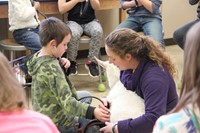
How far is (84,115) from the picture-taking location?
1.78 metres

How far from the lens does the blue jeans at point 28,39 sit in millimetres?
3031

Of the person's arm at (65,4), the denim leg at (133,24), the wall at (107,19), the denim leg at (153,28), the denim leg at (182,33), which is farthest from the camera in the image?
the wall at (107,19)

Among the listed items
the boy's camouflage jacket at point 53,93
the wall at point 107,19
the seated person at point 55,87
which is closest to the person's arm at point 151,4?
the wall at point 107,19

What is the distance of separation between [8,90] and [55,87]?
27.3 inches

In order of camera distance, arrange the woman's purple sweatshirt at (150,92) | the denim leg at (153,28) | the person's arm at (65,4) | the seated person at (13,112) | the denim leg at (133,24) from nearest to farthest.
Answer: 1. the seated person at (13,112)
2. the woman's purple sweatshirt at (150,92)
3. the denim leg at (153,28)
4. the denim leg at (133,24)
5. the person's arm at (65,4)

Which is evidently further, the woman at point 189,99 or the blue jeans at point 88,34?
the blue jeans at point 88,34

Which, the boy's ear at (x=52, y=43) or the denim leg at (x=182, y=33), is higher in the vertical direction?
the boy's ear at (x=52, y=43)

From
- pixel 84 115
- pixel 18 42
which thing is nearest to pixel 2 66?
pixel 84 115

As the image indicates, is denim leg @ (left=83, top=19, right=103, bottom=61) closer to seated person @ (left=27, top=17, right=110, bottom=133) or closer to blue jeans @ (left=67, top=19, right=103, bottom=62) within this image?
blue jeans @ (left=67, top=19, right=103, bottom=62)

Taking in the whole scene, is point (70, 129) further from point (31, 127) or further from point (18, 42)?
point (18, 42)

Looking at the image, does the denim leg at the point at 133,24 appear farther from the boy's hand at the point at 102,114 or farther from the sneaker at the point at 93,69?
the boy's hand at the point at 102,114

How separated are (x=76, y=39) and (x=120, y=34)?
1.58 meters

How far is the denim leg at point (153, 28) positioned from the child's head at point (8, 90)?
85.7 inches

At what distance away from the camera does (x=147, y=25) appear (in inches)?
126
